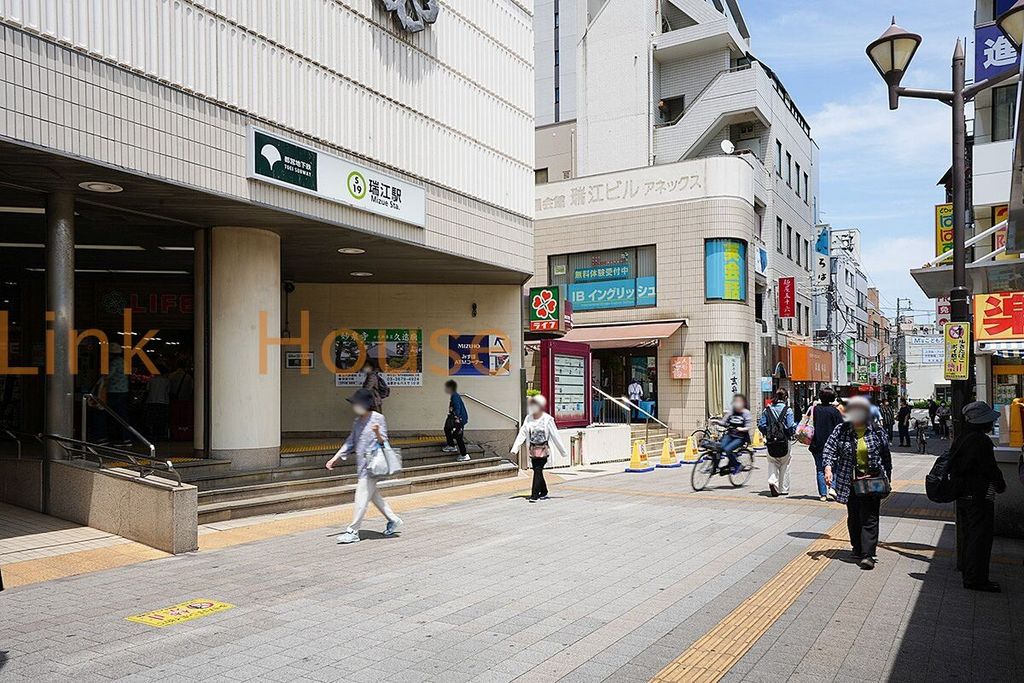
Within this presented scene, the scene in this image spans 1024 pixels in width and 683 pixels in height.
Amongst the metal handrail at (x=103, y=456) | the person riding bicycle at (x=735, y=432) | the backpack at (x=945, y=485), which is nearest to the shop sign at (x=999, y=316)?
the backpack at (x=945, y=485)

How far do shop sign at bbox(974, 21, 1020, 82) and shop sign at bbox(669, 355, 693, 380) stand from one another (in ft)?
39.0

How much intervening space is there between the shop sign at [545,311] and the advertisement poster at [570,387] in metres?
1.05

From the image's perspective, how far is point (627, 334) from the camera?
30016 millimetres

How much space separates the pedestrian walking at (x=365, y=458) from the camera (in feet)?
33.1

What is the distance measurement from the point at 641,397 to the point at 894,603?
22756mm

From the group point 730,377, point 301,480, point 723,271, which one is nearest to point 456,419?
point 301,480

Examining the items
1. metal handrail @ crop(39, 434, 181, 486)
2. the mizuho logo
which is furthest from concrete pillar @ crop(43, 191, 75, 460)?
the mizuho logo

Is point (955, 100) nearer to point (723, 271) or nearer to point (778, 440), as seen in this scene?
point (778, 440)

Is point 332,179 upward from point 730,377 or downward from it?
upward

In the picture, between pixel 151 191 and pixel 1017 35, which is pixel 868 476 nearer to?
pixel 1017 35

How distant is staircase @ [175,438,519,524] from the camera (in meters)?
11.9

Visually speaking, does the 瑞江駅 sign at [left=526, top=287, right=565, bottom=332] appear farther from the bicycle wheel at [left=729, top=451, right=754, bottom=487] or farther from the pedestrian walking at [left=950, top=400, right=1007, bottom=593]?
the pedestrian walking at [left=950, top=400, right=1007, bottom=593]

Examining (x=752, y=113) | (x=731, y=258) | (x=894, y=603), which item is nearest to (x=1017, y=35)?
(x=894, y=603)

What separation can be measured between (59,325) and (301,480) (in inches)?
169
